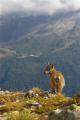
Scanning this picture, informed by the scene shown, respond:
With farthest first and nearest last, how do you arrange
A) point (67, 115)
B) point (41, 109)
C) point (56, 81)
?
point (56, 81), point (41, 109), point (67, 115)

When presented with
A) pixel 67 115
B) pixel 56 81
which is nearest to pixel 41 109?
pixel 67 115

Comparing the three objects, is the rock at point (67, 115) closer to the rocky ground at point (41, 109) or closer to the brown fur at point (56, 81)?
the rocky ground at point (41, 109)

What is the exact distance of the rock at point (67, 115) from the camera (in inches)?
485

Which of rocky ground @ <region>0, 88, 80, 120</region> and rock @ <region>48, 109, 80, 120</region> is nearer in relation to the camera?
rock @ <region>48, 109, 80, 120</region>

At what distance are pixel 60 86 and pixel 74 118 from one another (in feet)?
41.2

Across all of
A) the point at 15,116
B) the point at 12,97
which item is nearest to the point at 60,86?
the point at 12,97

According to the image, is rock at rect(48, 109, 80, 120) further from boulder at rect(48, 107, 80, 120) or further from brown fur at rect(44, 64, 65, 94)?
brown fur at rect(44, 64, 65, 94)

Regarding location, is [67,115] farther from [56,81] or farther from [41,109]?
[56,81]

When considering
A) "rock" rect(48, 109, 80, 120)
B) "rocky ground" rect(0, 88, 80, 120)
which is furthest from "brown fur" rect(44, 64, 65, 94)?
"rock" rect(48, 109, 80, 120)

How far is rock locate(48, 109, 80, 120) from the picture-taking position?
12320 millimetres

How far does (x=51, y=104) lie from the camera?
1764 centimetres

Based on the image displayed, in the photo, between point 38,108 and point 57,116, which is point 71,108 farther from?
point 38,108

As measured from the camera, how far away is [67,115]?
1257 centimetres

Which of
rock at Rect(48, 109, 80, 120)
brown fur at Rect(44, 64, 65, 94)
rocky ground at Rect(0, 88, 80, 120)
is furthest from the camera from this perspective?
brown fur at Rect(44, 64, 65, 94)
